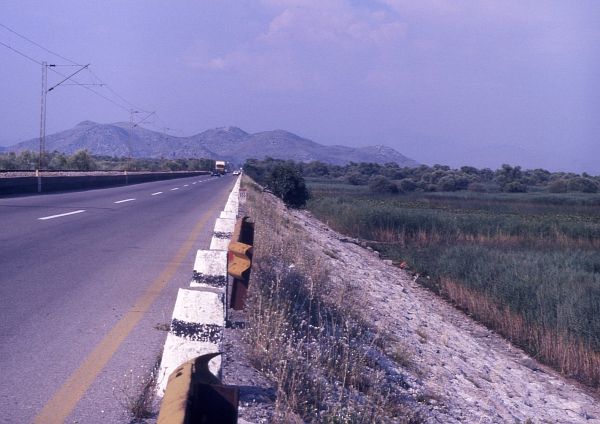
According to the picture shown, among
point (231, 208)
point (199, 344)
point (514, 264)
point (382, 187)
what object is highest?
point (231, 208)

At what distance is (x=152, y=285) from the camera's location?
9672mm

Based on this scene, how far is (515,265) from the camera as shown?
21.5 metres

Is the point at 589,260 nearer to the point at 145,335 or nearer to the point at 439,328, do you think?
the point at 439,328

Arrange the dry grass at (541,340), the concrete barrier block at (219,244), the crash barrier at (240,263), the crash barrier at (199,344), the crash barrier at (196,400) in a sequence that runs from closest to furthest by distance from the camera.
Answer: the crash barrier at (196,400) → the crash barrier at (199,344) → the crash barrier at (240,263) → the concrete barrier block at (219,244) → the dry grass at (541,340)

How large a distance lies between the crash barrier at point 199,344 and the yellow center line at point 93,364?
2.31 feet

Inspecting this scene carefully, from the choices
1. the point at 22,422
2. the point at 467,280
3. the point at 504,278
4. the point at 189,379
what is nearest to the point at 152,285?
the point at 22,422

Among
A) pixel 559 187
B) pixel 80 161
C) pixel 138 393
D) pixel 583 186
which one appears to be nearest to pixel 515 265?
pixel 138 393

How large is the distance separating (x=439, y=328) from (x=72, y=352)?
10.7m

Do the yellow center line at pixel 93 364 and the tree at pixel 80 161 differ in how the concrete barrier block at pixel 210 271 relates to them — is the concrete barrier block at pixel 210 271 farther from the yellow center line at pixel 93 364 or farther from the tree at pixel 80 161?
the tree at pixel 80 161

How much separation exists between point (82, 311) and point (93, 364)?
209cm

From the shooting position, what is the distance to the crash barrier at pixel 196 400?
2.94 metres

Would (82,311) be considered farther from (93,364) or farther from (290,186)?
(290,186)

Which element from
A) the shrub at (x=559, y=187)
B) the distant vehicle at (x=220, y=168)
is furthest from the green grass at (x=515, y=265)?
the distant vehicle at (x=220, y=168)

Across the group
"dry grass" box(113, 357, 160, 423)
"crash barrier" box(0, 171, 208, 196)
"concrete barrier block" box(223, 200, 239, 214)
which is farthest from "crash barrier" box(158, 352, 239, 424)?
"crash barrier" box(0, 171, 208, 196)
